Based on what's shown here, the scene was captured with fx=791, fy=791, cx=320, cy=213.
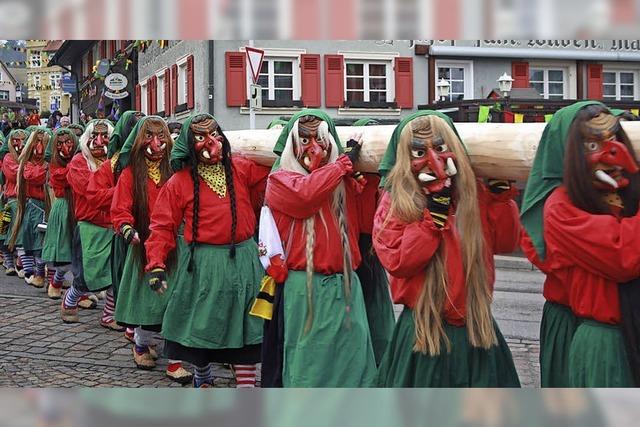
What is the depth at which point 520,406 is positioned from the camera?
2.69 meters

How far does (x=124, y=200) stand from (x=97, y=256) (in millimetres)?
1359

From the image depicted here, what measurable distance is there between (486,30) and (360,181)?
1.72 metres

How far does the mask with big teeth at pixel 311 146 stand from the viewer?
12.4ft

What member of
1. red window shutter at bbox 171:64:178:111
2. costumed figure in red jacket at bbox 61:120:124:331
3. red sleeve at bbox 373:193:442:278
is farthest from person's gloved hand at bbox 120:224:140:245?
red sleeve at bbox 373:193:442:278

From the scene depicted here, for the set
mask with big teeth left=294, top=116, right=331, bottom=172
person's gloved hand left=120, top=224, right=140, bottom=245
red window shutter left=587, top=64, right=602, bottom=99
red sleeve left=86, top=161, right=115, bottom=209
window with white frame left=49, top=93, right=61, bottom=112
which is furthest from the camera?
window with white frame left=49, top=93, right=61, bottom=112

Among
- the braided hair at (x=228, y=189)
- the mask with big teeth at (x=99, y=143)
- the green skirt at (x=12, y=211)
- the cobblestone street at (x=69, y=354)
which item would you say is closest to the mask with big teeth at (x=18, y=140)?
the green skirt at (x=12, y=211)

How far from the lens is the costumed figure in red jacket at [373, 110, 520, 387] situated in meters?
3.09

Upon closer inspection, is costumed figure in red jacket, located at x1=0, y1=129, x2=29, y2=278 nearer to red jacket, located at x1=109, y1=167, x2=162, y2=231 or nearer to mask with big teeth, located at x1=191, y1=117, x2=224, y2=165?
red jacket, located at x1=109, y1=167, x2=162, y2=231

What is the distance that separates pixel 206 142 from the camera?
4.50 m

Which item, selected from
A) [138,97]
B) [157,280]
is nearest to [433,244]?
[157,280]

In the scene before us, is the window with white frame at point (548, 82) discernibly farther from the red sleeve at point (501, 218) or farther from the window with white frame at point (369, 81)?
the red sleeve at point (501, 218)

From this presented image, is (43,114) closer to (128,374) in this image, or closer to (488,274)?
(128,374)

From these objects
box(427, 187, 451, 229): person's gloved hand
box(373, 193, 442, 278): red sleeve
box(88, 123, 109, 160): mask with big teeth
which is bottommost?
box(373, 193, 442, 278): red sleeve

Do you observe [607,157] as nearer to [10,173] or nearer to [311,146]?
[311,146]
